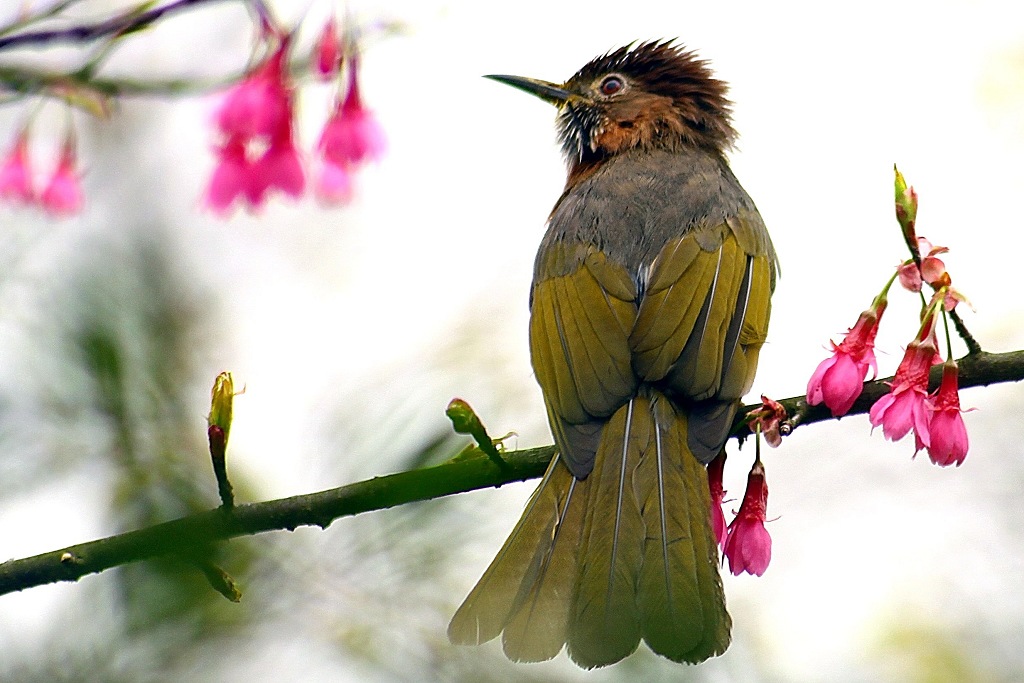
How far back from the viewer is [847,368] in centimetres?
283

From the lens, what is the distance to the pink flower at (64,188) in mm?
4230

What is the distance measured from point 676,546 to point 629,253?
1181 millimetres

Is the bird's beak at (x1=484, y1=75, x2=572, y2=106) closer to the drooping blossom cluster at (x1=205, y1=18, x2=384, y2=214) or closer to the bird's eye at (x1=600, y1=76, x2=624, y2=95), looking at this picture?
the bird's eye at (x1=600, y1=76, x2=624, y2=95)

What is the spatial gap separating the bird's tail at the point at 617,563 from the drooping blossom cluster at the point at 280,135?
117cm

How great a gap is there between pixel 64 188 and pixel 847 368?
2.85 metres

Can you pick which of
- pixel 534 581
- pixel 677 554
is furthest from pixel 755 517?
pixel 534 581

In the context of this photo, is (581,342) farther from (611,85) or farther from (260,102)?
(611,85)

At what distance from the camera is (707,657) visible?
2.72 m

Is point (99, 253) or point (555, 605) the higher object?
point (99, 253)

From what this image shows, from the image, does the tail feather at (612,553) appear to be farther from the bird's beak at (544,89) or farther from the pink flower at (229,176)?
the bird's beak at (544,89)

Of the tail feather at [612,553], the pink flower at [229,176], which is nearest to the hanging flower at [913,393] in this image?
the tail feather at [612,553]

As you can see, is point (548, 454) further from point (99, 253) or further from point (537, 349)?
point (99, 253)

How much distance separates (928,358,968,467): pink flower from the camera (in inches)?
108

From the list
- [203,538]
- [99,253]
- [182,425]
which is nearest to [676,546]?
[203,538]
